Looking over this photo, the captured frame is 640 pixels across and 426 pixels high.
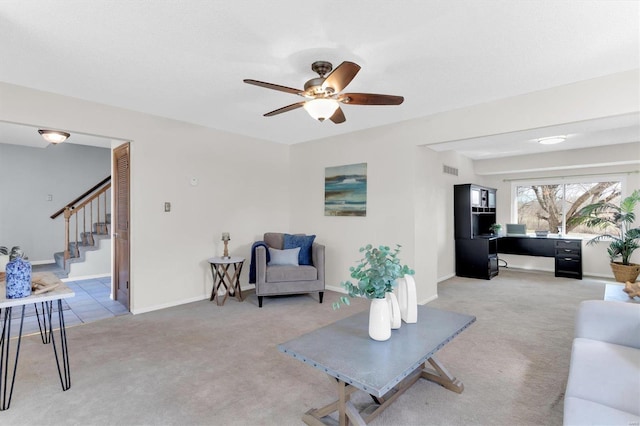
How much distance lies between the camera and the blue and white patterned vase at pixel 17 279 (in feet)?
6.38

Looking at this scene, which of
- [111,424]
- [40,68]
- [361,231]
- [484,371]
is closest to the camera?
[111,424]

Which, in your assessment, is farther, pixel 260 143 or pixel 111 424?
pixel 260 143

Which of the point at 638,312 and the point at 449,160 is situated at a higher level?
the point at 449,160

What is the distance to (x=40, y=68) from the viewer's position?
2686mm

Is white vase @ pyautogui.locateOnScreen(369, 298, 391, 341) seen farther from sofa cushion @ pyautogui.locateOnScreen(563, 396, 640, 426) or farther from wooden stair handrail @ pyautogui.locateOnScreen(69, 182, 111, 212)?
wooden stair handrail @ pyautogui.locateOnScreen(69, 182, 111, 212)

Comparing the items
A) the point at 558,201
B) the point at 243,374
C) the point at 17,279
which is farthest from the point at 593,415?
the point at 558,201

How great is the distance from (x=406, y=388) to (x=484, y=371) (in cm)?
74

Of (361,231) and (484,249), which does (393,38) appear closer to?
(361,231)

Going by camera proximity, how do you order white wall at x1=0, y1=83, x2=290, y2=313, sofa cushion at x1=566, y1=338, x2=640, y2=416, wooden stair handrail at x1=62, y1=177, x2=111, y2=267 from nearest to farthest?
sofa cushion at x1=566, y1=338, x2=640, y2=416
white wall at x1=0, y1=83, x2=290, y2=313
wooden stair handrail at x1=62, y1=177, x2=111, y2=267

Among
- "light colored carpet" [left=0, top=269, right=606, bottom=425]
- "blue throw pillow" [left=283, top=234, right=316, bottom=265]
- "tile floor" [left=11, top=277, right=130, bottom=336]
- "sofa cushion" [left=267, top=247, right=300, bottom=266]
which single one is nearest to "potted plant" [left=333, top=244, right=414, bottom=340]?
"light colored carpet" [left=0, top=269, right=606, bottom=425]

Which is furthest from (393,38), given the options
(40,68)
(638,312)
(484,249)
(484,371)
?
(484,249)

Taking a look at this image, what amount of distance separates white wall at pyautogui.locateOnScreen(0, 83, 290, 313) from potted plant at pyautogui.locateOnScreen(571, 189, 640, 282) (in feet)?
18.9

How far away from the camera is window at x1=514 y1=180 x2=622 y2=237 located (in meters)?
6.27

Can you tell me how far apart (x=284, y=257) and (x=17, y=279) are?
281 centimetres
